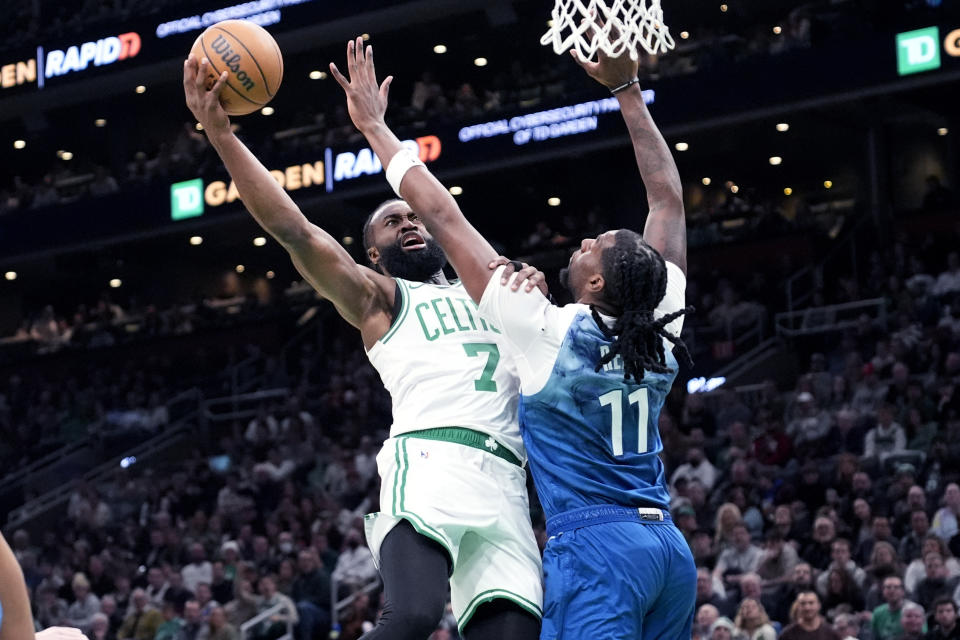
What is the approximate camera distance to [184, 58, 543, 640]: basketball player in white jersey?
475 centimetres

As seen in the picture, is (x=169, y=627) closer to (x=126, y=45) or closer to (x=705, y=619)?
(x=705, y=619)

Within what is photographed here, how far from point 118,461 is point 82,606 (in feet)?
20.0

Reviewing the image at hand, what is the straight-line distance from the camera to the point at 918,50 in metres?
16.4

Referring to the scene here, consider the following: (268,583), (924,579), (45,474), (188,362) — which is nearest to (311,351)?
(188,362)

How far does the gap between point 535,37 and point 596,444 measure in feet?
68.2

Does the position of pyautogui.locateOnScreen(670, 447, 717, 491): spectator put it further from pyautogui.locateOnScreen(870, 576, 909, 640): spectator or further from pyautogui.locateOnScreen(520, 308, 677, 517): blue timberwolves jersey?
pyautogui.locateOnScreen(520, 308, 677, 517): blue timberwolves jersey

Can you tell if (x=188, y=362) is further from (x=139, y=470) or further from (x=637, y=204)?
(x=637, y=204)

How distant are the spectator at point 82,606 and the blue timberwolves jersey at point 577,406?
12.9 m

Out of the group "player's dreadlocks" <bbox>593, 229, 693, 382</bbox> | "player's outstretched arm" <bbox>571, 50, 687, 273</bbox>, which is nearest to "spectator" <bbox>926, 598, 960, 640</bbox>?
"player's outstretched arm" <bbox>571, 50, 687, 273</bbox>

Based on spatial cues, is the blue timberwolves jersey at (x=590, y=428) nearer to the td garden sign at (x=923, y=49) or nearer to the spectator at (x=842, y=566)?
the spectator at (x=842, y=566)

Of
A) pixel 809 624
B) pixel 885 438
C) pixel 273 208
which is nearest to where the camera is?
pixel 273 208

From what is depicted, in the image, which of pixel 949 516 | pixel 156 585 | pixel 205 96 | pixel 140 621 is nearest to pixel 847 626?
pixel 949 516

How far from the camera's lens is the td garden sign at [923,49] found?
52.0 ft

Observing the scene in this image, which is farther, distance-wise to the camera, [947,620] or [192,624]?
[192,624]
